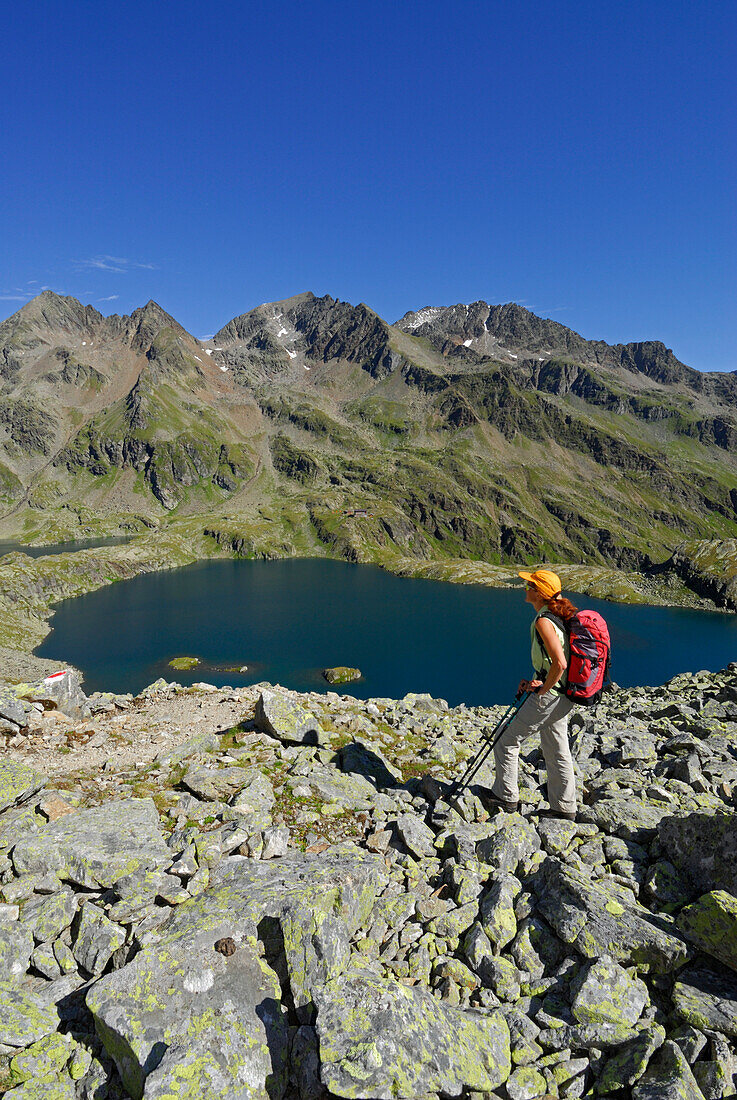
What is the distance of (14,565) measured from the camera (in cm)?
16975

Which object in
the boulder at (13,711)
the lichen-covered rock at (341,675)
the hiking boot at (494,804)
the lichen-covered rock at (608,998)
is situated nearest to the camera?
the lichen-covered rock at (608,998)

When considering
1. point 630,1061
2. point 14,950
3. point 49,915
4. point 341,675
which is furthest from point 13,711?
point 341,675

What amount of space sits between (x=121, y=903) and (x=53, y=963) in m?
1.06

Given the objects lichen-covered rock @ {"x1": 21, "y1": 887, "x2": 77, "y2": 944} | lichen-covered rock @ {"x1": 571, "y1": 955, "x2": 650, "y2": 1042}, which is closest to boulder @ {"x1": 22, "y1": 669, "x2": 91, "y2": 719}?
lichen-covered rock @ {"x1": 21, "y1": 887, "x2": 77, "y2": 944}

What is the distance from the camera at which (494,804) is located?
11.9 meters

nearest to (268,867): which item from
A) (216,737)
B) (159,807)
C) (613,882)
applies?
(159,807)

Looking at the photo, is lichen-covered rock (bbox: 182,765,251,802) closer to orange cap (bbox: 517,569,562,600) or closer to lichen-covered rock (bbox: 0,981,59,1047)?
lichen-covered rock (bbox: 0,981,59,1047)

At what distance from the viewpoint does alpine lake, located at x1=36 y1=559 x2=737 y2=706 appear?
331 ft

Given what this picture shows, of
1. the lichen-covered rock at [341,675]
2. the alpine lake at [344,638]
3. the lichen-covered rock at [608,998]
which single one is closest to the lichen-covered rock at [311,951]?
the lichen-covered rock at [608,998]

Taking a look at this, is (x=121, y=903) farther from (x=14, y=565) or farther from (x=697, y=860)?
(x=14, y=565)

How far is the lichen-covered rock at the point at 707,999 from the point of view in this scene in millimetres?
5828

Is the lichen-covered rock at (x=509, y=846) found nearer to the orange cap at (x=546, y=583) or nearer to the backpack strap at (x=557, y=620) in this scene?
the backpack strap at (x=557, y=620)

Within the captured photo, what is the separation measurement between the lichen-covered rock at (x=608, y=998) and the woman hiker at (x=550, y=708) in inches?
174

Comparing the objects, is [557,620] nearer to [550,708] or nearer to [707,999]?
[550,708]
